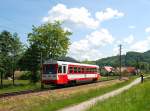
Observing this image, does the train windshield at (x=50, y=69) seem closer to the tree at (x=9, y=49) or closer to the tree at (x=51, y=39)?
the tree at (x=9, y=49)

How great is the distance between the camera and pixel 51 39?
7138cm

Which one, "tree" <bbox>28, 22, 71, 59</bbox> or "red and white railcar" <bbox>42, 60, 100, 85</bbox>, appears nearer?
"red and white railcar" <bbox>42, 60, 100, 85</bbox>

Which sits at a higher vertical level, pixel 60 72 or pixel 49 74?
pixel 60 72

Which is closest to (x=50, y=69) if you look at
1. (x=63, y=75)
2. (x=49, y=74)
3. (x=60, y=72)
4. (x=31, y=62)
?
(x=49, y=74)

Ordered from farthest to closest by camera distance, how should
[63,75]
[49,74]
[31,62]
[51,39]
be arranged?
[51,39], [31,62], [63,75], [49,74]

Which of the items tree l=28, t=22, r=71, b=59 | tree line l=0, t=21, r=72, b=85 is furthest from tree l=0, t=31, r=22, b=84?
tree l=28, t=22, r=71, b=59

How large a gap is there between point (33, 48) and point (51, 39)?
30.1ft

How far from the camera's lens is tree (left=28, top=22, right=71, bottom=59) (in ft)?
227

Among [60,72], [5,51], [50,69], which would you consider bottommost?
[60,72]

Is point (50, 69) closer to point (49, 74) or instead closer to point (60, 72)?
point (49, 74)

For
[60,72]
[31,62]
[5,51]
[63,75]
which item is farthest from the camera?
[31,62]

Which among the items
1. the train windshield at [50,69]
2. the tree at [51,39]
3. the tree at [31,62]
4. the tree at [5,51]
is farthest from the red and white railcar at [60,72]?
the tree at [51,39]

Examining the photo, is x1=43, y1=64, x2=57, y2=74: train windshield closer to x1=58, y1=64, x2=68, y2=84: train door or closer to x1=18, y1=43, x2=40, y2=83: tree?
x1=58, y1=64, x2=68, y2=84: train door

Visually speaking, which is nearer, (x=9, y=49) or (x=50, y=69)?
(x=50, y=69)
